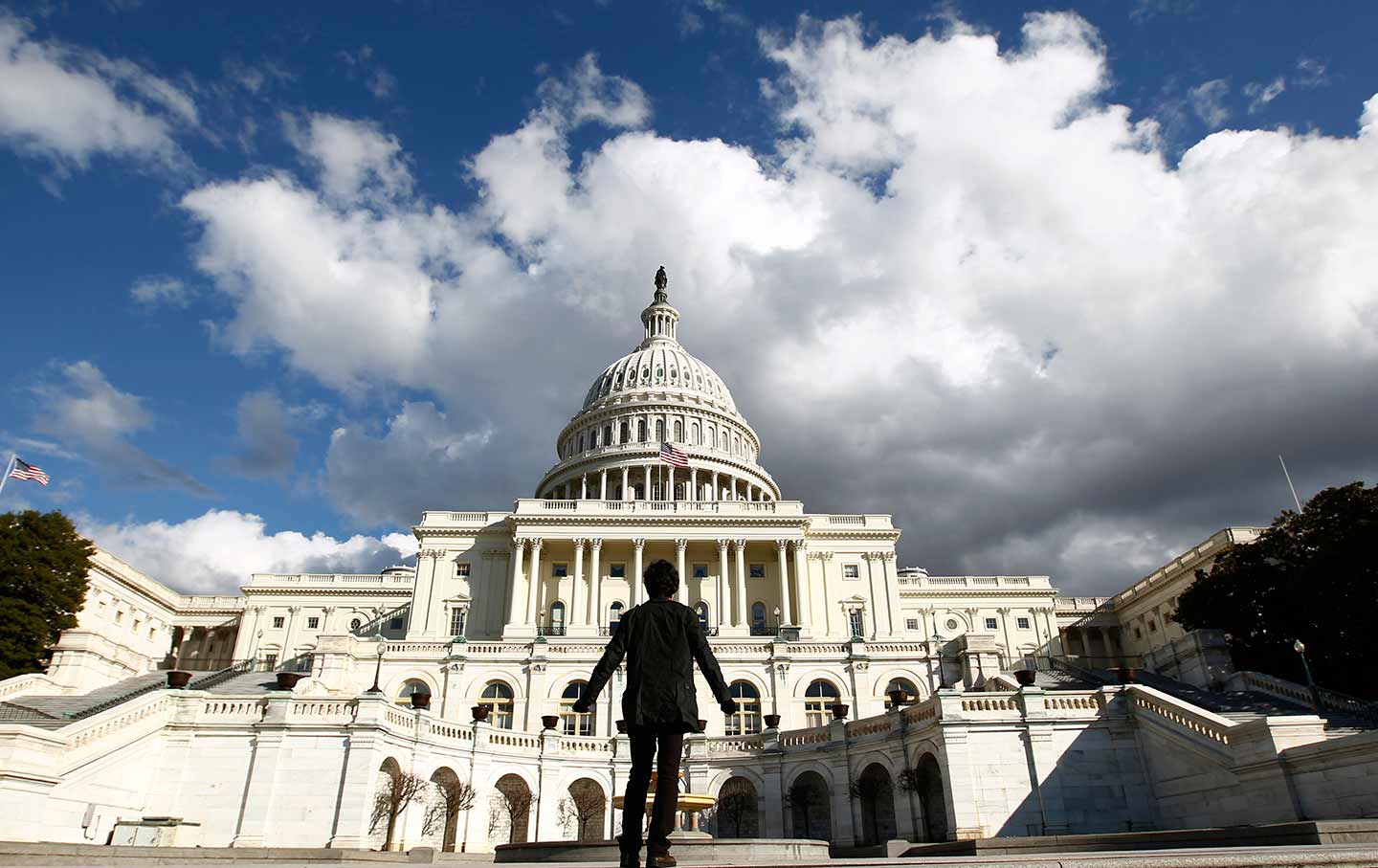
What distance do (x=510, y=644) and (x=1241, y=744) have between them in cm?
3831

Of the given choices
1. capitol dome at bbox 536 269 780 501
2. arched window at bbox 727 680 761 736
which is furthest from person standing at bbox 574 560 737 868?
capitol dome at bbox 536 269 780 501

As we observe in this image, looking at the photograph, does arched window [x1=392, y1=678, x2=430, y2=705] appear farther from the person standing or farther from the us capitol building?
the person standing

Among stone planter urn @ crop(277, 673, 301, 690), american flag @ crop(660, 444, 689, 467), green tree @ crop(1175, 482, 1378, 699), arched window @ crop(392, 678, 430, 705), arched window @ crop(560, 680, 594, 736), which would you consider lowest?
stone planter urn @ crop(277, 673, 301, 690)

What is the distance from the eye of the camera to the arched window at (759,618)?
75.4 m

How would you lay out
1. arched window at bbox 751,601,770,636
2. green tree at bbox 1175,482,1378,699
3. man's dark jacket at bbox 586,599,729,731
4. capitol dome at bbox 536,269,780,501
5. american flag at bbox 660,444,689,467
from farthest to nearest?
capitol dome at bbox 536,269,780,501
american flag at bbox 660,444,689,467
arched window at bbox 751,601,770,636
green tree at bbox 1175,482,1378,699
man's dark jacket at bbox 586,599,729,731

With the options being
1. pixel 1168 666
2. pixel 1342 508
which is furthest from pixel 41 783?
pixel 1342 508

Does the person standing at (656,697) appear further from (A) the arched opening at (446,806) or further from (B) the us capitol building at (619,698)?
A: (A) the arched opening at (446,806)

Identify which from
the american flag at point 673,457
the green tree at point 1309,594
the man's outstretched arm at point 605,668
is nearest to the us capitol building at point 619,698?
the green tree at point 1309,594

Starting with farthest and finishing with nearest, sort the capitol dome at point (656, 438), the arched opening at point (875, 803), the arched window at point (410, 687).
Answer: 1. the capitol dome at point (656, 438)
2. the arched window at point (410, 687)
3. the arched opening at point (875, 803)

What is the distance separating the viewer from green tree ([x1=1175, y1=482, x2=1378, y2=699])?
4450cm

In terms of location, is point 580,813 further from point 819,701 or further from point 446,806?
point 819,701

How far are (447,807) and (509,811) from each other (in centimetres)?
376

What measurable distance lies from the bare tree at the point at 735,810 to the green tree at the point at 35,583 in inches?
1691

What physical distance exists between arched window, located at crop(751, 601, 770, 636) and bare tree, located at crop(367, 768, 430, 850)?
46282 mm
